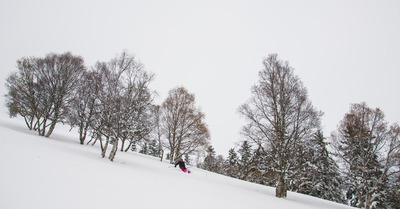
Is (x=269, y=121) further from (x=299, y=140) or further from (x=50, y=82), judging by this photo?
(x=50, y=82)

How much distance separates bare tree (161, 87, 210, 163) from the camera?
25375 millimetres

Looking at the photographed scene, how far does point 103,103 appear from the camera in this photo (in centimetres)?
1398

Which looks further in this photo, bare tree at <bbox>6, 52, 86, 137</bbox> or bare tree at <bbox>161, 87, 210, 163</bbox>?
bare tree at <bbox>161, 87, 210, 163</bbox>

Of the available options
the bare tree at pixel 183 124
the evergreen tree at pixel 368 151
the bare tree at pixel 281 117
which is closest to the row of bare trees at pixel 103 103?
the bare tree at pixel 183 124

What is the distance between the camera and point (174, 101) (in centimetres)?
2578

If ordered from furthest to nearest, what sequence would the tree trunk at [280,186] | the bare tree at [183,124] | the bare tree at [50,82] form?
the bare tree at [183,124]
the bare tree at [50,82]
the tree trunk at [280,186]

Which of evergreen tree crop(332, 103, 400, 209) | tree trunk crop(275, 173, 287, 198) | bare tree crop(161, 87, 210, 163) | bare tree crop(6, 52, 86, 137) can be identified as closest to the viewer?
tree trunk crop(275, 173, 287, 198)

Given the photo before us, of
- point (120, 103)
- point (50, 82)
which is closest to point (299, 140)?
point (120, 103)

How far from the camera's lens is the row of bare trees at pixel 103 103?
14094 mm

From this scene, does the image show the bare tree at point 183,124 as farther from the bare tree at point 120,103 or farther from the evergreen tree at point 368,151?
the evergreen tree at point 368,151

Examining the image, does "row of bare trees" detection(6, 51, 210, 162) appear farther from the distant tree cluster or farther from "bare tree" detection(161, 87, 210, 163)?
the distant tree cluster

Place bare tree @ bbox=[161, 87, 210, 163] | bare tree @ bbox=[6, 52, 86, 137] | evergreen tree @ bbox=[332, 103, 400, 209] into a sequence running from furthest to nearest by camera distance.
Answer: bare tree @ bbox=[161, 87, 210, 163]
bare tree @ bbox=[6, 52, 86, 137]
evergreen tree @ bbox=[332, 103, 400, 209]

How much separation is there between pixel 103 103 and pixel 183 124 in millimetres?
12901

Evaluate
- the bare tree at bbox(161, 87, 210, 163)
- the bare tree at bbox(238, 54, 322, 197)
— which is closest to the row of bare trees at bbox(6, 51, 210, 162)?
the bare tree at bbox(161, 87, 210, 163)
